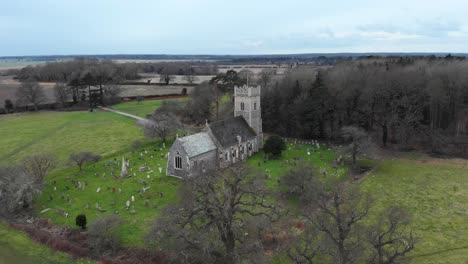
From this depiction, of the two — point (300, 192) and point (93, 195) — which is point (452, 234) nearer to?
point (300, 192)

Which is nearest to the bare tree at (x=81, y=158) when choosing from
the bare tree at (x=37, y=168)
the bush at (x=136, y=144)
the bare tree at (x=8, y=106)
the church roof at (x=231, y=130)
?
the bare tree at (x=37, y=168)

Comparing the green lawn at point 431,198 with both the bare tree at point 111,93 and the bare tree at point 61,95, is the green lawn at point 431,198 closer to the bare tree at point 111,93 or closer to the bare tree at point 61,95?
the bare tree at point 111,93

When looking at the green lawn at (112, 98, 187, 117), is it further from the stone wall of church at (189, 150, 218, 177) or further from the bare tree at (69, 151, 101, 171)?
the stone wall of church at (189, 150, 218, 177)

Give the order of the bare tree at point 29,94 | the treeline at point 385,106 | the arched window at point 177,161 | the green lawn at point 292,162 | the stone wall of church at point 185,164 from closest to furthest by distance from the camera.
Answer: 1. the stone wall of church at point 185,164
2. the arched window at point 177,161
3. the green lawn at point 292,162
4. the treeline at point 385,106
5. the bare tree at point 29,94

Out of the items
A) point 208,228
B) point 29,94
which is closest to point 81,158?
point 208,228

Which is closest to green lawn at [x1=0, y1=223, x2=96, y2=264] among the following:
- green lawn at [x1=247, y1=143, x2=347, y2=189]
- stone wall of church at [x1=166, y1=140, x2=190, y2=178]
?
stone wall of church at [x1=166, y1=140, x2=190, y2=178]

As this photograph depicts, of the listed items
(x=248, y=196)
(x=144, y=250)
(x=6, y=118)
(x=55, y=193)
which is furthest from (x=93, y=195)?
(x=6, y=118)
